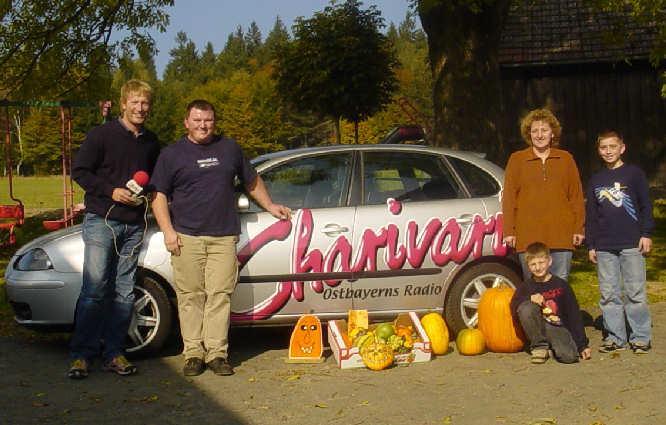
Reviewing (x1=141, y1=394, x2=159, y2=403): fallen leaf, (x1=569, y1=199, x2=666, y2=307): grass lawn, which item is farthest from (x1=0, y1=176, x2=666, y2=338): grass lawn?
(x1=141, y1=394, x2=159, y2=403): fallen leaf

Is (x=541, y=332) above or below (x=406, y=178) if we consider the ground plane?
below

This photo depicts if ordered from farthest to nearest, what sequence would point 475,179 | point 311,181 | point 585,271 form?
point 585,271 → point 475,179 → point 311,181

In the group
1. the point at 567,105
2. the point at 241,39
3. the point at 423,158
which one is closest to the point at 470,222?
the point at 423,158

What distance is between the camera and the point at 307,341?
7102 mm

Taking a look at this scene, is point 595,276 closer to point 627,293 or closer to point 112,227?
point 627,293

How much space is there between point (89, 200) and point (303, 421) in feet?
7.45

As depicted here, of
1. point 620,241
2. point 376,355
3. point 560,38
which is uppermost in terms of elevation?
point 560,38

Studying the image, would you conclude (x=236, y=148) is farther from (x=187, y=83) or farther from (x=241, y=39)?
(x=241, y=39)

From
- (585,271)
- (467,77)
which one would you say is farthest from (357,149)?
(467,77)

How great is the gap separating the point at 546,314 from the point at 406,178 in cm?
155

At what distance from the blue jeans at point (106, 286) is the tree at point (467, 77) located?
7511mm

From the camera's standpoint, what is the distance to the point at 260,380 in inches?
261

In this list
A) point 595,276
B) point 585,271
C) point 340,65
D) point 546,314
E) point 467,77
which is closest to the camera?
point 546,314

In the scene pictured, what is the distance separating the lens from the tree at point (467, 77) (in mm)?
13523
